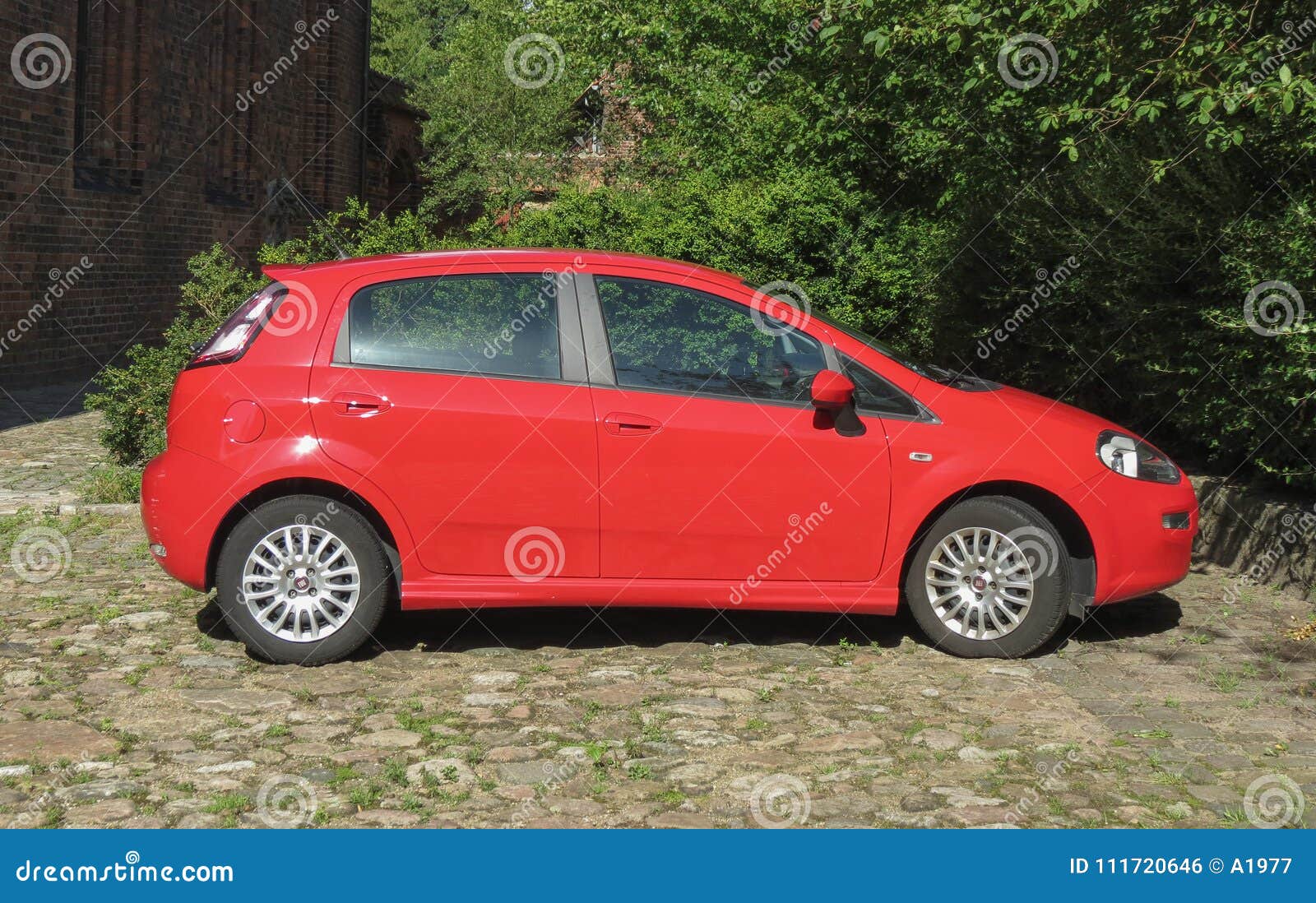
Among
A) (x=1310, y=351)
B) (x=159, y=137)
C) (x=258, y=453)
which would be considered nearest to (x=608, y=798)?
(x=258, y=453)

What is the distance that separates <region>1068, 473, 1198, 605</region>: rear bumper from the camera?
6457mm

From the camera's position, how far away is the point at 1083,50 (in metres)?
8.99

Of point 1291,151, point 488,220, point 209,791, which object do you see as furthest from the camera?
point 488,220

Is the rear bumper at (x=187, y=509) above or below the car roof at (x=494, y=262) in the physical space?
below

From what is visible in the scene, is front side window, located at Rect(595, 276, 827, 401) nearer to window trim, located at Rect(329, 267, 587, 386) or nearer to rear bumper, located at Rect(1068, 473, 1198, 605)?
window trim, located at Rect(329, 267, 587, 386)

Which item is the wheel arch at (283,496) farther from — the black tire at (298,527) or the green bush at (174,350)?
the green bush at (174,350)

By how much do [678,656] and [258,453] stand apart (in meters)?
2.04

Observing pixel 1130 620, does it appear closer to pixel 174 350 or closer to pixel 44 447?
pixel 174 350

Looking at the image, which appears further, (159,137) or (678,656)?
(159,137)

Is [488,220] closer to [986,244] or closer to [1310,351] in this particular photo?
[986,244]

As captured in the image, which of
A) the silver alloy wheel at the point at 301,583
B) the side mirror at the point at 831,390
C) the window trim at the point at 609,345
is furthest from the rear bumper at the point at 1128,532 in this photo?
the silver alloy wheel at the point at 301,583

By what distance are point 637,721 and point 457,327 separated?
1.93 metres

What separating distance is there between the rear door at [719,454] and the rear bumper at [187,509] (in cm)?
163

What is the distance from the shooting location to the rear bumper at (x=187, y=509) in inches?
239
